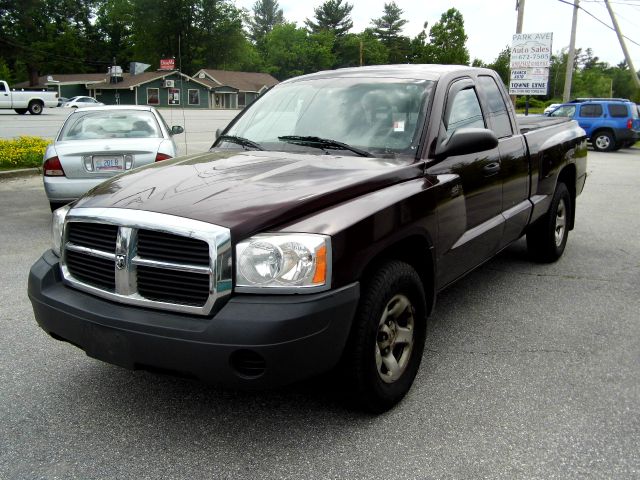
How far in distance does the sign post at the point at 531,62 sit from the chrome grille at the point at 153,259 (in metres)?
21.3

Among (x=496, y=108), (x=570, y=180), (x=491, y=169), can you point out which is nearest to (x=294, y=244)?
(x=491, y=169)

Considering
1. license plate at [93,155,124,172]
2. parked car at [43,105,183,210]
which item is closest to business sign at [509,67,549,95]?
parked car at [43,105,183,210]

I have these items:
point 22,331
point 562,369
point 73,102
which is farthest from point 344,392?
point 73,102

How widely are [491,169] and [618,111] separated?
20.0 m

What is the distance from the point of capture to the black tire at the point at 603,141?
21953 millimetres

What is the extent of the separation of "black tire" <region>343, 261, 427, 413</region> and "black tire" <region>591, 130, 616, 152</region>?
21468 millimetres

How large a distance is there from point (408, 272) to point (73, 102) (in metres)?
55.8

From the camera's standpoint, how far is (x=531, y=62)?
22266 mm

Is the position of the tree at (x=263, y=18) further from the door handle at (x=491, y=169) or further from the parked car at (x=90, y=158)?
the door handle at (x=491, y=169)

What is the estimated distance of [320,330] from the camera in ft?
8.38

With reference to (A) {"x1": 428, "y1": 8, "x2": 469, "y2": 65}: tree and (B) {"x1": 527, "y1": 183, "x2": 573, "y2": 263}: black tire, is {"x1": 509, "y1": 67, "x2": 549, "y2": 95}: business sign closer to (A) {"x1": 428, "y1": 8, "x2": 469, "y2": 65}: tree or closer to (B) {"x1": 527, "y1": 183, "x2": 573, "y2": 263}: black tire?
(B) {"x1": 527, "y1": 183, "x2": 573, "y2": 263}: black tire

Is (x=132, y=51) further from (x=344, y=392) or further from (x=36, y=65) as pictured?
(x=344, y=392)

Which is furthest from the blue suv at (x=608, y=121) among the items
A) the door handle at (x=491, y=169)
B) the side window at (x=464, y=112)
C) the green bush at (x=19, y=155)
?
the door handle at (x=491, y=169)

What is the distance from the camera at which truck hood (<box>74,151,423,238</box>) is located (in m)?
2.67
